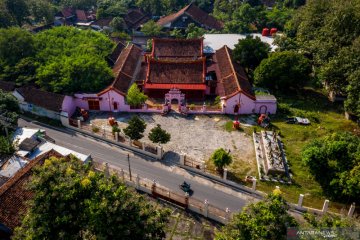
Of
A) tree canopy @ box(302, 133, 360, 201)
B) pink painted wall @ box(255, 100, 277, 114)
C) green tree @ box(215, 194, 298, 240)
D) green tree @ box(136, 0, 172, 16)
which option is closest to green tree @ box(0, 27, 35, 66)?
pink painted wall @ box(255, 100, 277, 114)

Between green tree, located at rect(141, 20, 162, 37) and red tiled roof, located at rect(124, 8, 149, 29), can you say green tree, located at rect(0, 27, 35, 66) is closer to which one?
green tree, located at rect(141, 20, 162, 37)

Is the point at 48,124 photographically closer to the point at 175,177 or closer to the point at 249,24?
the point at 175,177

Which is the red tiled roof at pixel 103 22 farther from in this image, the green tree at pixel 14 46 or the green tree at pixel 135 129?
the green tree at pixel 135 129

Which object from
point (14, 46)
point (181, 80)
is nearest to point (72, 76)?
point (14, 46)

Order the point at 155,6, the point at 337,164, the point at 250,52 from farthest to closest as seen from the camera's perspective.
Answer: the point at 155,6, the point at 250,52, the point at 337,164

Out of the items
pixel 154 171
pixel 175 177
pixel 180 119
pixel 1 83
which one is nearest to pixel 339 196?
pixel 175 177

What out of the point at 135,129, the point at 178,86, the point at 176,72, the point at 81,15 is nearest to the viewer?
the point at 135,129

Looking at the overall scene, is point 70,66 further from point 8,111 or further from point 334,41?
point 334,41
